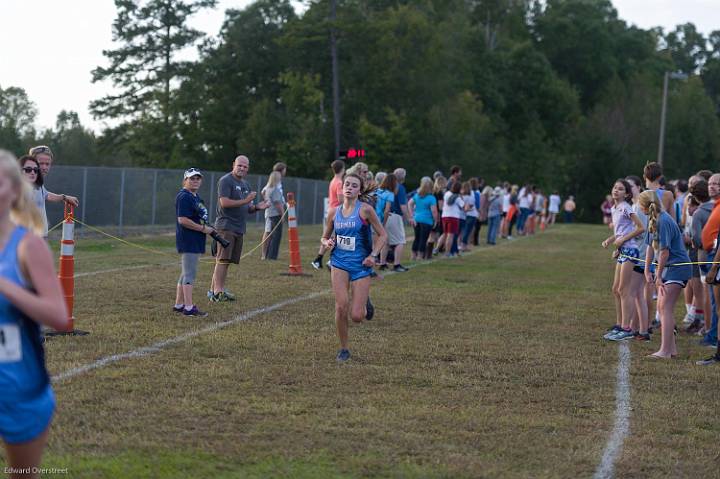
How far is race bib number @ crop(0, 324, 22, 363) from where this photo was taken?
3.99m

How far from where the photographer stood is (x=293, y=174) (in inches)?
2579

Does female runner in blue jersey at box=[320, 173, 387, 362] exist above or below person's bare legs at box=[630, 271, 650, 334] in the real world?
above

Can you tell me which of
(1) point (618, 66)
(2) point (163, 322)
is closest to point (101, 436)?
(2) point (163, 322)

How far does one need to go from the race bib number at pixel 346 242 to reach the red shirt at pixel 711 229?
4.26m

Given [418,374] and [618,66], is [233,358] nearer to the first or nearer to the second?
[418,374]

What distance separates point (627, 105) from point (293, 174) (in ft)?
121

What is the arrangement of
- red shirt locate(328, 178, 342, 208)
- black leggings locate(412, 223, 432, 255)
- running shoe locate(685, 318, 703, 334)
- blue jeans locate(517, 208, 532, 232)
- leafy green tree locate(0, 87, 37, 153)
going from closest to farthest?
running shoe locate(685, 318, 703, 334), red shirt locate(328, 178, 342, 208), black leggings locate(412, 223, 432, 255), blue jeans locate(517, 208, 532, 232), leafy green tree locate(0, 87, 37, 153)

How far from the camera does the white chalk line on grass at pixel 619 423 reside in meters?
6.45

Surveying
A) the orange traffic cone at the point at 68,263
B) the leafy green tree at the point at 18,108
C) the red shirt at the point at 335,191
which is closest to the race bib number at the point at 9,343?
the orange traffic cone at the point at 68,263

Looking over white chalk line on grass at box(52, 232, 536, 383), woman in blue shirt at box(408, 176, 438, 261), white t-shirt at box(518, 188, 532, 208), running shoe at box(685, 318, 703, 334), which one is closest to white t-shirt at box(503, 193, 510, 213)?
white t-shirt at box(518, 188, 532, 208)

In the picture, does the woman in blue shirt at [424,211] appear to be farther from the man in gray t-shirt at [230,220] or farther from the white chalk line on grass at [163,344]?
the man in gray t-shirt at [230,220]

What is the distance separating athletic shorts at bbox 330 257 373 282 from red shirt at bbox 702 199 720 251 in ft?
13.6

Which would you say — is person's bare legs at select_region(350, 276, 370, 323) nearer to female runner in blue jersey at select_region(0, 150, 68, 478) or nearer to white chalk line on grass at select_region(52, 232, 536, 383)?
white chalk line on grass at select_region(52, 232, 536, 383)

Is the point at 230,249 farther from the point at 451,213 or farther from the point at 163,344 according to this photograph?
the point at 451,213
